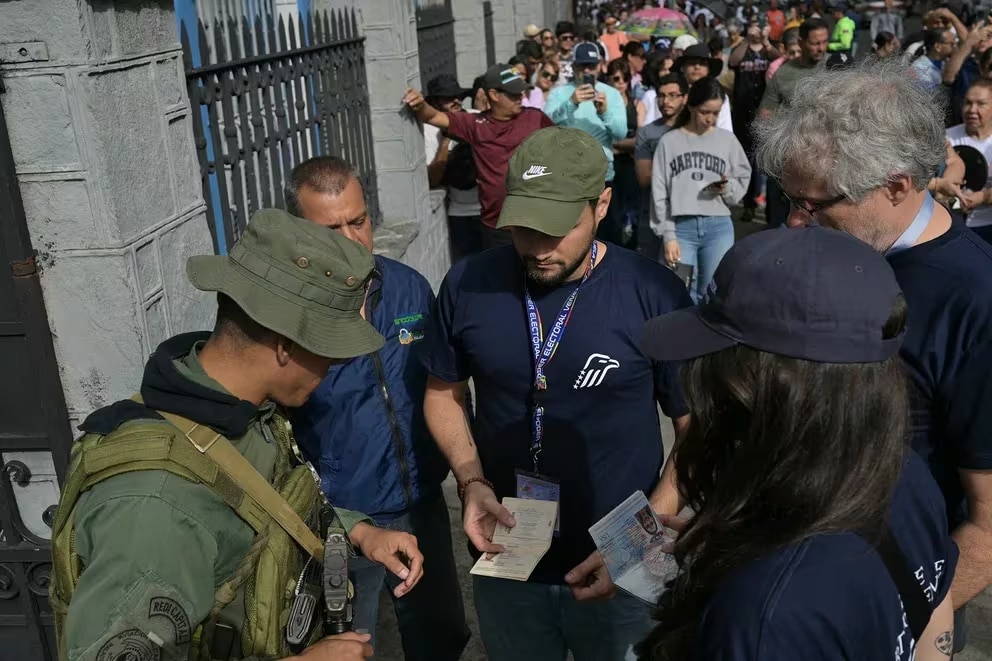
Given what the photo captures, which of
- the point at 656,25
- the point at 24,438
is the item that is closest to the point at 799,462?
the point at 24,438

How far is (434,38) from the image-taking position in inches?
375

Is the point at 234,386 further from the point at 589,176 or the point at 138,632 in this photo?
the point at 589,176

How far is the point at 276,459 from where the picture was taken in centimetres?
209

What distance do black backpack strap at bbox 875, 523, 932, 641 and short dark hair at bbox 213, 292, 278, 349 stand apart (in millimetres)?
1286

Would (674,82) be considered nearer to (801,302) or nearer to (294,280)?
(294,280)

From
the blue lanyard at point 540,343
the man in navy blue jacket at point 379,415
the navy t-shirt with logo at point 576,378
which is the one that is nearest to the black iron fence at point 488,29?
the man in navy blue jacket at point 379,415

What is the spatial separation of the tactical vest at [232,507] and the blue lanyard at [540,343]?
96 cm

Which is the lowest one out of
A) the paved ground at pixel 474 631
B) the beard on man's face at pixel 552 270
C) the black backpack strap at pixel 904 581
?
the paved ground at pixel 474 631

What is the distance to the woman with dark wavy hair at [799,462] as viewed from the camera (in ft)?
4.17

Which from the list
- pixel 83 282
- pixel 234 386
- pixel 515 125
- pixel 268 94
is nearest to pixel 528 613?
pixel 234 386

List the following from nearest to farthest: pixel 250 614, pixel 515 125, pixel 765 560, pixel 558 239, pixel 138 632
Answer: pixel 765 560, pixel 138 632, pixel 250 614, pixel 558 239, pixel 515 125

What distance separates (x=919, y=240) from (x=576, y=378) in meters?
1.00

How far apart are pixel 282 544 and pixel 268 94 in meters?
3.28

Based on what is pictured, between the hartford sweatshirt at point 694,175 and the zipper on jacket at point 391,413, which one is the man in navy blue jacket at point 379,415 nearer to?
the zipper on jacket at point 391,413
